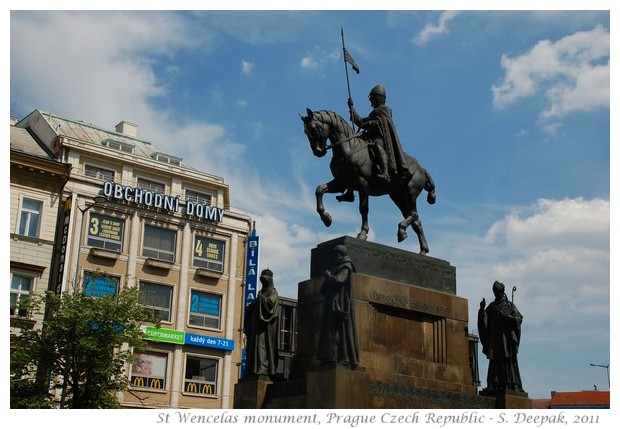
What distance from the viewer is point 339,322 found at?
15.6 m

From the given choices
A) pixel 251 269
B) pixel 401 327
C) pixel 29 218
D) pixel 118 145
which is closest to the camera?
pixel 401 327

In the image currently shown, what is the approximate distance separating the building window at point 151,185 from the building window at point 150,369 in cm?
1104

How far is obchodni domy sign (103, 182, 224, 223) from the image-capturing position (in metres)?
51.8

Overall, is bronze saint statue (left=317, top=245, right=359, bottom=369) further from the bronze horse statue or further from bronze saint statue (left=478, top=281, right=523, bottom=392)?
bronze saint statue (left=478, top=281, right=523, bottom=392)

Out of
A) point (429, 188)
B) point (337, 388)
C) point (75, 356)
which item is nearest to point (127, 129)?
point (75, 356)

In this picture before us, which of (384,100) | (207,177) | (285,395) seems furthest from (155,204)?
(285,395)

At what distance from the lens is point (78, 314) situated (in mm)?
34094

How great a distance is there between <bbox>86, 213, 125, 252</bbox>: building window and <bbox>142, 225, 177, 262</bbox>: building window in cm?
182

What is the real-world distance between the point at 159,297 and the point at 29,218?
9462 mm

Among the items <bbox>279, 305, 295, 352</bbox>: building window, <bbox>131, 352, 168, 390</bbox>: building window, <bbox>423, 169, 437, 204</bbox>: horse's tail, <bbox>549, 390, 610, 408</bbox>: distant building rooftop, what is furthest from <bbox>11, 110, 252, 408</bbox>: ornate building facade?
<bbox>549, 390, 610, 408</bbox>: distant building rooftop

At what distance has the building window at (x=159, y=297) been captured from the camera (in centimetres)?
5147

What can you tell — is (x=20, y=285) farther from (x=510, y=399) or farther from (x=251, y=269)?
(x=510, y=399)

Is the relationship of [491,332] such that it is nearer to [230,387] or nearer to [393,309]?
[393,309]

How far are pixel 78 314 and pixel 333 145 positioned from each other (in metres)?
19.4
